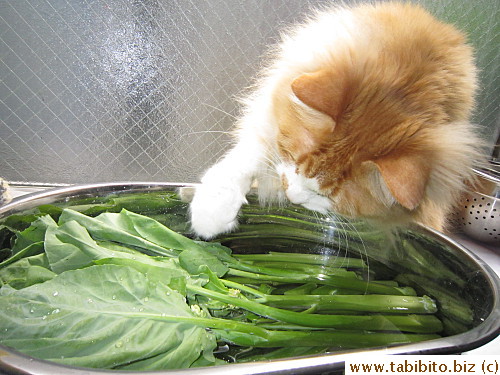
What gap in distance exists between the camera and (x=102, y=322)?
2.00 ft

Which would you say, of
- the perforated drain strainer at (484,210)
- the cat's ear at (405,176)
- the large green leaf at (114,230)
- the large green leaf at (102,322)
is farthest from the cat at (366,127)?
the perforated drain strainer at (484,210)

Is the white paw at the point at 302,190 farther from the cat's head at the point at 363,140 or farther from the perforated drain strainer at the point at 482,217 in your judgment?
the perforated drain strainer at the point at 482,217


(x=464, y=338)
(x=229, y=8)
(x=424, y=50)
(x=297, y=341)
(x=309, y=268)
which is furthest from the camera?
(x=229, y=8)

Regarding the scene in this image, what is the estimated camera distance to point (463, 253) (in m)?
0.85

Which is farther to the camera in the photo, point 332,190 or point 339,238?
point 339,238

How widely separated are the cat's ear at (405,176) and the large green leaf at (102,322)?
15.9 inches

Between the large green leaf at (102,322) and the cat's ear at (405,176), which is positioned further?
the cat's ear at (405,176)

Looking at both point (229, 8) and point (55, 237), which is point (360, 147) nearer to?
point (55, 237)

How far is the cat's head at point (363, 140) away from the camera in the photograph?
0.73 metres

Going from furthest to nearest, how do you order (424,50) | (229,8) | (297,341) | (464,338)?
(229,8) < (424,50) < (297,341) < (464,338)

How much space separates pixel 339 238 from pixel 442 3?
4.07 ft

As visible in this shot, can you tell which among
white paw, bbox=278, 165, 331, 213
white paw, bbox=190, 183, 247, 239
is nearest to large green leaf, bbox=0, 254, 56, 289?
white paw, bbox=190, 183, 247, 239

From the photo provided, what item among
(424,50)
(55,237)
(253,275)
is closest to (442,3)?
(424,50)

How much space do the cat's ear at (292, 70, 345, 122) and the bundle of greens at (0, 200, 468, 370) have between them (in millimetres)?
390
